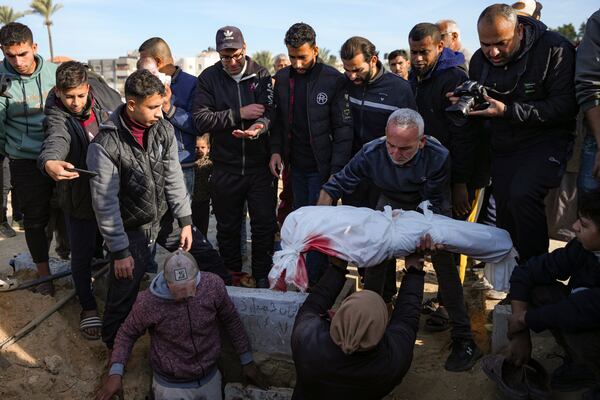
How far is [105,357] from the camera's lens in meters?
4.12

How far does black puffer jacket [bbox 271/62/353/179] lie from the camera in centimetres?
425

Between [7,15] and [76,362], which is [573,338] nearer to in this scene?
[76,362]

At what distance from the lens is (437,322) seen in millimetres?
4004

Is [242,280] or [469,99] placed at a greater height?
[469,99]

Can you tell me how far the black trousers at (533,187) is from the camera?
344cm

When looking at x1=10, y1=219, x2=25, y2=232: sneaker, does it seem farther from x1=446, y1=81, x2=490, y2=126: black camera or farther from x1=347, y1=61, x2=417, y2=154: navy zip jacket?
x1=446, y1=81, x2=490, y2=126: black camera

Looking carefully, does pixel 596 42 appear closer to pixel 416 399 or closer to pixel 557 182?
pixel 557 182

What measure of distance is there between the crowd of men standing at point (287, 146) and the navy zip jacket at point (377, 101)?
0.04ft

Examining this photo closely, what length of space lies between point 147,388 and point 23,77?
8.81 feet

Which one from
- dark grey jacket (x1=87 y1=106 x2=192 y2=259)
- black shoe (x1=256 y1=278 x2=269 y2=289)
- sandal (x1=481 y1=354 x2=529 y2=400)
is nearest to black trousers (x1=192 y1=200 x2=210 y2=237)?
black shoe (x1=256 y1=278 x2=269 y2=289)

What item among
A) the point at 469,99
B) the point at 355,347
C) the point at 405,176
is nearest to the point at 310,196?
the point at 405,176

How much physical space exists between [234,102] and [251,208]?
934mm

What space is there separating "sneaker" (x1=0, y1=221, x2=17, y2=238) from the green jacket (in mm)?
3205

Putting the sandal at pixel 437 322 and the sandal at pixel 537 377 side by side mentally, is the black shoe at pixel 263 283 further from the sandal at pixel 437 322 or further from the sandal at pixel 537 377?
the sandal at pixel 537 377
